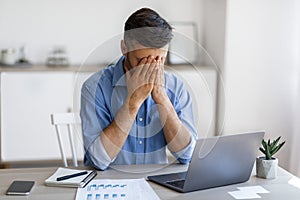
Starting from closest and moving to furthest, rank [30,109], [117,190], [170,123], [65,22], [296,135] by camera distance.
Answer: [117,190]
[170,123]
[296,135]
[30,109]
[65,22]

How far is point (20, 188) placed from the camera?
1.62m

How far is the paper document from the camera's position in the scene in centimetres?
161

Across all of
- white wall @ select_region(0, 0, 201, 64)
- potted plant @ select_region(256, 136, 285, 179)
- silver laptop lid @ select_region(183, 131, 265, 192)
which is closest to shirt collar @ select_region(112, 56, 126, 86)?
silver laptop lid @ select_region(183, 131, 265, 192)

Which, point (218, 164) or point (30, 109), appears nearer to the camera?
point (218, 164)

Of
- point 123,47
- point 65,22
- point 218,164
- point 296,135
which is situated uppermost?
point 65,22

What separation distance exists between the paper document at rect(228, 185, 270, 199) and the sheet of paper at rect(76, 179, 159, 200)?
0.26m

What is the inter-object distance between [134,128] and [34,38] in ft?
7.18

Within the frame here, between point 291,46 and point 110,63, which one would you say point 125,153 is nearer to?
point 110,63

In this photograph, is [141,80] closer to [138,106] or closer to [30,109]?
[138,106]

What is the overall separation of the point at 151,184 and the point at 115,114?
0.31 m

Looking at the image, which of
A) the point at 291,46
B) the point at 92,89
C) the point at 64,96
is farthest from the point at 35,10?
the point at 92,89

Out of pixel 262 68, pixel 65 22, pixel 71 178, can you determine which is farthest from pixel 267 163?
pixel 65 22

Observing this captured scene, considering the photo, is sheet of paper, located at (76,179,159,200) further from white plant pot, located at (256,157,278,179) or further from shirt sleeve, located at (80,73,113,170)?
white plant pot, located at (256,157,278,179)

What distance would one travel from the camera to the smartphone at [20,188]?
158cm
